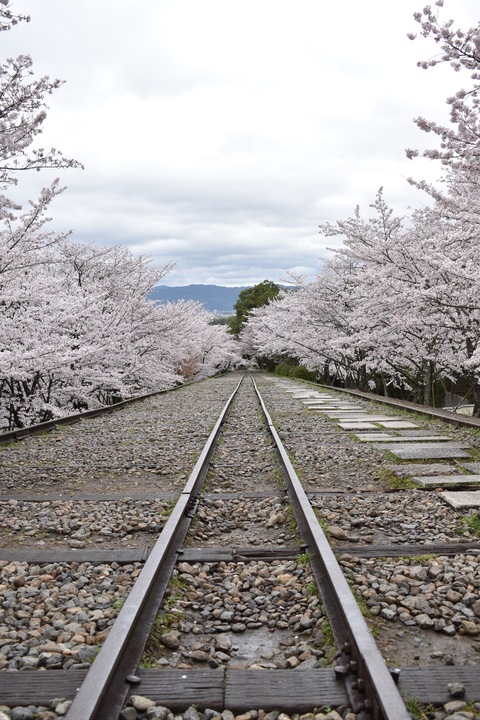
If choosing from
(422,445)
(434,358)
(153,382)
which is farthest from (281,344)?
(422,445)

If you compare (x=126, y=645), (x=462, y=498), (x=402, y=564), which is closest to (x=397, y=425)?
(x=462, y=498)

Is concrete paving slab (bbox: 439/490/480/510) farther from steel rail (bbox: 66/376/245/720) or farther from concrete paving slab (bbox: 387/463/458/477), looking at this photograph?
steel rail (bbox: 66/376/245/720)

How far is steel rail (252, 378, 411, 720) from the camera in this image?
2.14 metres

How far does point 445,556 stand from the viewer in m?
3.99

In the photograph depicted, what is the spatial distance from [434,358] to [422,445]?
780cm

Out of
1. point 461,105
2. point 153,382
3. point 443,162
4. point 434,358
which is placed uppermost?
point 461,105

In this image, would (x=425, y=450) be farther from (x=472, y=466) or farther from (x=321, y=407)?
(x=321, y=407)

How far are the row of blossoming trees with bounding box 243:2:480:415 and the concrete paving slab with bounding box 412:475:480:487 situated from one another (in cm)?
402

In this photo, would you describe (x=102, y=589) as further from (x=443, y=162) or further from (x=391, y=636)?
(x=443, y=162)

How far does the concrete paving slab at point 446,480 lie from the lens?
6.06 m

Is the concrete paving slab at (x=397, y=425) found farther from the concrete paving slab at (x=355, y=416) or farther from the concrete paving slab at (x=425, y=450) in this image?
the concrete paving slab at (x=425, y=450)

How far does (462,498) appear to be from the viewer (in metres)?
5.41

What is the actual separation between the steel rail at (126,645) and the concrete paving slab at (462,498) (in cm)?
249

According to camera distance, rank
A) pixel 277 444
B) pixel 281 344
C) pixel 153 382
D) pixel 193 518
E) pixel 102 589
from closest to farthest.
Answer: pixel 102 589
pixel 193 518
pixel 277 444
pixel 153 382
pixel 281 344
